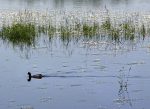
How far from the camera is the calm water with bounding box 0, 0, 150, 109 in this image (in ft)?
32.7

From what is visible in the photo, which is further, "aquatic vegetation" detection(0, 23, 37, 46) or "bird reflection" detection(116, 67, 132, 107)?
"aquatic vegetation" detection(0, 23, 37, 46)

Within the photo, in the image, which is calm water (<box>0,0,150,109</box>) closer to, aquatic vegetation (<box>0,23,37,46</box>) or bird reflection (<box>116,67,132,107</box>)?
bird reflection (<box>116,67,132,107</box>)

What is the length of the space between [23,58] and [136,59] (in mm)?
3533

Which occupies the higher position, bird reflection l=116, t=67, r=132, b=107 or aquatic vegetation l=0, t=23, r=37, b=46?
aquatic vegetation l=0, t=23, r=37, b=46

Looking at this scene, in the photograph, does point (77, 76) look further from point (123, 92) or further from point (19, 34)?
point (19, 34)

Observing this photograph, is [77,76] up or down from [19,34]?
down

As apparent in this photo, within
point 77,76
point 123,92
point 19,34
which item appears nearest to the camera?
point 123,92

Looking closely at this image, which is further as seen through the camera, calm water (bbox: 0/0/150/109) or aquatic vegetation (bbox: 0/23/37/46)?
aquatic vegetation (bbox: 0/23/37/46)

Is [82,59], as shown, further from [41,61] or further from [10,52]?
[10,52]

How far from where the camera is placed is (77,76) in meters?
12.3

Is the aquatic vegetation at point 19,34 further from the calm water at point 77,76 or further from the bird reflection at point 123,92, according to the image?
the bird reflection at point 123,92

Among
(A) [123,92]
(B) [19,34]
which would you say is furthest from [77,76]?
(B) [19,34]

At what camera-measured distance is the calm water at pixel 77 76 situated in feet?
32.7

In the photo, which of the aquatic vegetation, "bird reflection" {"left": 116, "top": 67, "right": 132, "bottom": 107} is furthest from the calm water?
the aquatic vegetation
